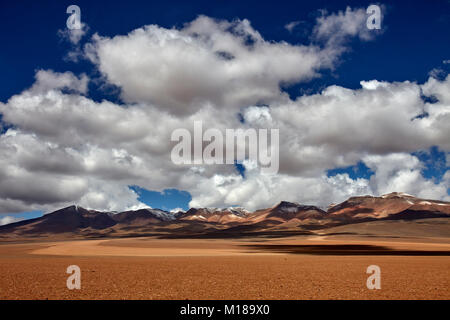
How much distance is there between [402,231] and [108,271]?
16865 cm

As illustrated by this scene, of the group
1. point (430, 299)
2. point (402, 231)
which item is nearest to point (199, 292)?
point (430, 299)
